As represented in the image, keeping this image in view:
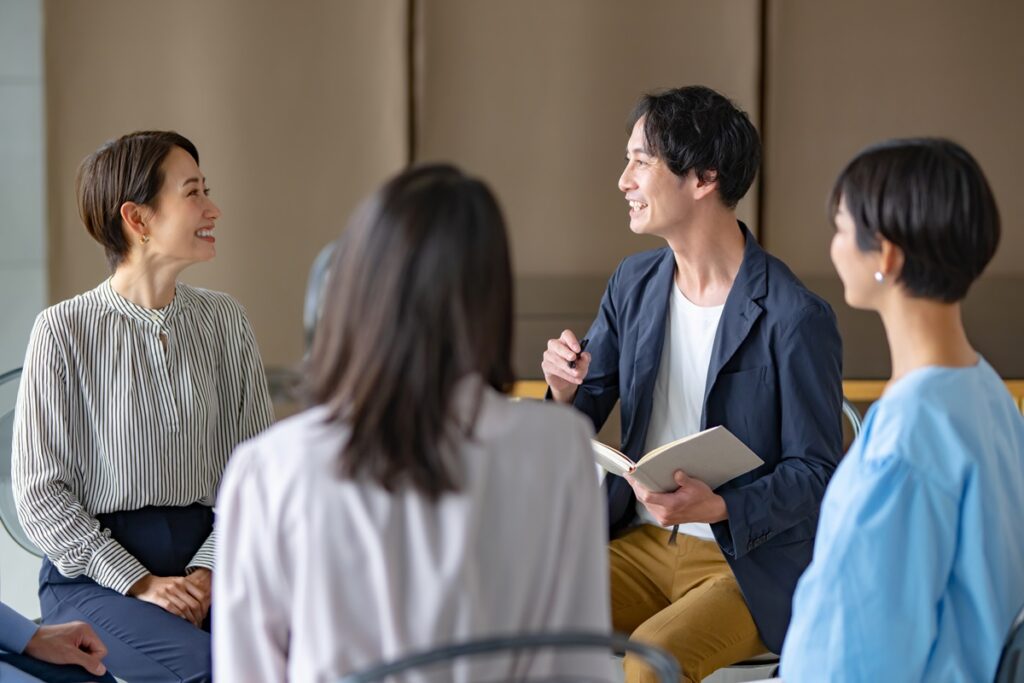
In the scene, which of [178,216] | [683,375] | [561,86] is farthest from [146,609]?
[561,86]

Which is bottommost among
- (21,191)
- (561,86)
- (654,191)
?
(21,191)

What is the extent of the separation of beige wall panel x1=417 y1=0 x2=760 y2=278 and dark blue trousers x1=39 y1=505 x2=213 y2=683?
189 cm

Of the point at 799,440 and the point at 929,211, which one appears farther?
the point at 799,440

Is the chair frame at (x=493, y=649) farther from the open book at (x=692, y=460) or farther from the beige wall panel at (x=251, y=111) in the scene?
the beige wall panel at (x=251, y=111)

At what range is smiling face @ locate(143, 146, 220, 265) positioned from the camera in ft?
7.68

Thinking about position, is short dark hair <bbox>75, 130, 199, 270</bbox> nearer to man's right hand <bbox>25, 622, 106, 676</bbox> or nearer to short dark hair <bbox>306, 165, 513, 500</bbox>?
man's right hand <bbox>25, 622, 106, 676</bbox>

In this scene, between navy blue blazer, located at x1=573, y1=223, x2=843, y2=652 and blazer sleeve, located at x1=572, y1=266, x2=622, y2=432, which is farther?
blazer sleeve, located at x1=572, y1=266, x2=622, y2=432

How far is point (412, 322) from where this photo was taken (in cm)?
117

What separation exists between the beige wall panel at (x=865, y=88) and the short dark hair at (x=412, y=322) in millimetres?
3028

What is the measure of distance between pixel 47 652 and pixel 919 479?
1.44 metres

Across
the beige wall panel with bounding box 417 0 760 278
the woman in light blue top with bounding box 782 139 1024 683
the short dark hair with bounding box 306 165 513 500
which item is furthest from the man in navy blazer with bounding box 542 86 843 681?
the beige wall panel with bounding box 417 0 760 278

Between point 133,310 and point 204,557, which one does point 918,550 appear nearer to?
point 204,557

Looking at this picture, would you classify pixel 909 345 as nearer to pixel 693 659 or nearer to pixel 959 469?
pixel 959 469

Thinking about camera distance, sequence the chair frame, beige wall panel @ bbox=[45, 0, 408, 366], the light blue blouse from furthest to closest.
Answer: beige wall panel @ bbox=[45, 0, 408, 366], the light blue blouse, the chair frame
